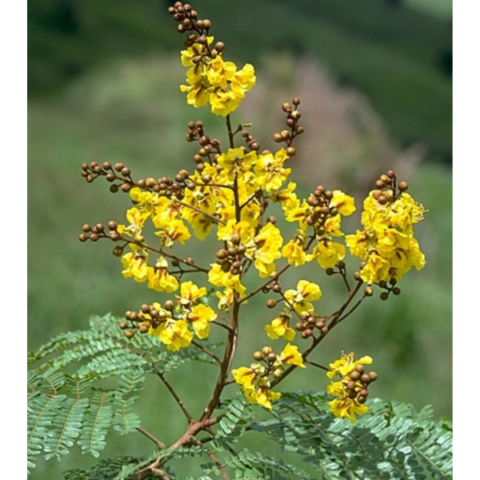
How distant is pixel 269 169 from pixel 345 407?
1.49 feet

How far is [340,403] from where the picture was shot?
1.39 meters

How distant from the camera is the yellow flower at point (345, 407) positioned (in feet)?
4.54

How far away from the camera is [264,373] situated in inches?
54.9

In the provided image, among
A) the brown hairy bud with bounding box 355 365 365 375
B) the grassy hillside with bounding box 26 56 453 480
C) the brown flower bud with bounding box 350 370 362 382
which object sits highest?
the grassy hillside with bounding box 26 56 453 480

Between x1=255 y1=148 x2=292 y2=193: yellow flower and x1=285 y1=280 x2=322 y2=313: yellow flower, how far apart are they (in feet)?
0.63

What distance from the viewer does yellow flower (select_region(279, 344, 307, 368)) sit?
1.38m

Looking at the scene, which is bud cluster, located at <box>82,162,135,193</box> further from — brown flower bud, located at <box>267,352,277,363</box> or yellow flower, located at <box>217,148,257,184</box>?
brown flower bud, located at <box>267,352,277,363</box>

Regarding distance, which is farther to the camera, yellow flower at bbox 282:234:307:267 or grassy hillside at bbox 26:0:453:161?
grassy hillside at bbox 26:0:453:161

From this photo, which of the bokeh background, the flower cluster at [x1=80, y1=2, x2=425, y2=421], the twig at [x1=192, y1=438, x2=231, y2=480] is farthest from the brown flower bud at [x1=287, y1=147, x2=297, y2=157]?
the bokeh background

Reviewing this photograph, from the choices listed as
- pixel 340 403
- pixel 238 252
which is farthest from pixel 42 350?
pixel 340 403

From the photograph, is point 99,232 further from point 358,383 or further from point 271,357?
point 358,383

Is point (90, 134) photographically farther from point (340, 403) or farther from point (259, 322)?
point (340, 403)

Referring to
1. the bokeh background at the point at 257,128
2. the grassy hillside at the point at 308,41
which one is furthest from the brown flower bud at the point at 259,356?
the grassy hillside at the point at 308,41
